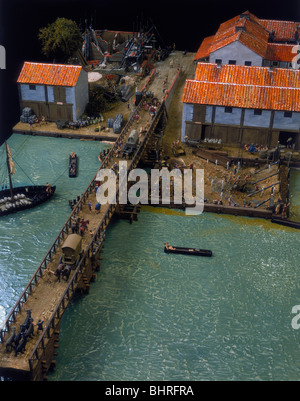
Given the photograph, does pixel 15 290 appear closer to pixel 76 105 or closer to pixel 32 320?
pixel 32 320

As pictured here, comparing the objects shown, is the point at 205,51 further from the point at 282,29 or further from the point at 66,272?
the point at 66,272

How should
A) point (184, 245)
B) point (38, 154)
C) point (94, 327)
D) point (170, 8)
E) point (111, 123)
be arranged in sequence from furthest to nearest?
point (170, 8)
point (111, 123)
point (38, 154)
point (184, 245)
point (94, 327)

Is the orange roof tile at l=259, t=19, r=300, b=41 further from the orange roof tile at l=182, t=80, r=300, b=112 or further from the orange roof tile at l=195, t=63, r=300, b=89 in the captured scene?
the orange roof tile at l=182, t=80, r=300, b=112

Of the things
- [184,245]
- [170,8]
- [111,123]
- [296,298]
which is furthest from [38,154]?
[170,8]

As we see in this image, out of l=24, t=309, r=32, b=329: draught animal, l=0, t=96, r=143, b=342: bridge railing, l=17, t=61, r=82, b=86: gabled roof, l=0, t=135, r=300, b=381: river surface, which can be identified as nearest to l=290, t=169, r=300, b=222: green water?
l=0, t=135, r=300, b=381: river surface

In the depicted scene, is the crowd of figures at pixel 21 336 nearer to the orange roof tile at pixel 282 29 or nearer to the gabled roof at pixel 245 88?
the gabled roof at pixel 245 88

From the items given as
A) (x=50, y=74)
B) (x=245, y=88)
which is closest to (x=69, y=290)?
(x=245, y=88)

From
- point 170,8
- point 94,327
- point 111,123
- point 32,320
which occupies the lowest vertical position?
point 94,327
